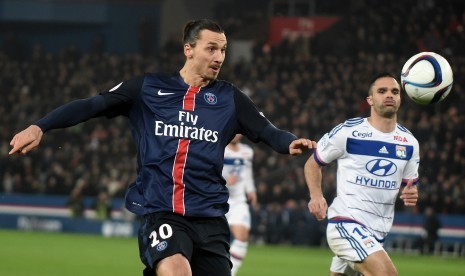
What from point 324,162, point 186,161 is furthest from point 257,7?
point 186,161

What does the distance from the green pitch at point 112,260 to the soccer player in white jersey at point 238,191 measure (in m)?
1.64

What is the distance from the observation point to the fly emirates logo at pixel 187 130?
618 cm

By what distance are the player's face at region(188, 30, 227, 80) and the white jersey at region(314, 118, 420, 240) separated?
8.14 feet

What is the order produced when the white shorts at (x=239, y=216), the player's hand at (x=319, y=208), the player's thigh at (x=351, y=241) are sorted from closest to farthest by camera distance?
the player's hand at (x=319, y=208) < the player's thigh at (x=351, y=241) < the white shorts at (x=239, y=216)

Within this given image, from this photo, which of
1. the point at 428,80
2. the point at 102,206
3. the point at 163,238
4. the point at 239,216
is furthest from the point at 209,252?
the point at 102,206

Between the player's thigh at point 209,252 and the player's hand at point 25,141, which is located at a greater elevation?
the player's hand at point 25,141

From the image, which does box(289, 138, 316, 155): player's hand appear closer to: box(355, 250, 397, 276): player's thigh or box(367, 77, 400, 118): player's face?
box(355, 250, 397, 276): player's thigh

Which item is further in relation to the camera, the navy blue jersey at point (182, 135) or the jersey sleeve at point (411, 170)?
the jersey sleeve at point (411, 170)

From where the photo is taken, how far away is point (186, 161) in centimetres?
612

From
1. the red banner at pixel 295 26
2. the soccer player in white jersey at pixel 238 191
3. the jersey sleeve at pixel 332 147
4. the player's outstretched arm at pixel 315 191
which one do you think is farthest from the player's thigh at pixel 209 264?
the red banner at pixel 295 26

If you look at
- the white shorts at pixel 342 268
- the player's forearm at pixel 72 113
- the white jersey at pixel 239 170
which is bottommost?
the white jersey at pixel 239 170

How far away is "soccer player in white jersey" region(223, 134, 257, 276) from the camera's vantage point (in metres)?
13.7

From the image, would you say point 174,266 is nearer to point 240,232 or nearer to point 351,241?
point 351,241

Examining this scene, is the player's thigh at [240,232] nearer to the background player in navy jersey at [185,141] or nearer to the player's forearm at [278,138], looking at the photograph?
the background player in navy jersey at [185,141]
